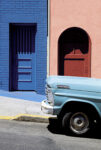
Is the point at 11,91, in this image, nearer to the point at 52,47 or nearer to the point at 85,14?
the point at 52,47

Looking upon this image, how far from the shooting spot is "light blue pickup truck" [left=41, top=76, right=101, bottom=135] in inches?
280

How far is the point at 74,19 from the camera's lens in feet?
42.8

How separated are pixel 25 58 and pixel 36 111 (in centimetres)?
458

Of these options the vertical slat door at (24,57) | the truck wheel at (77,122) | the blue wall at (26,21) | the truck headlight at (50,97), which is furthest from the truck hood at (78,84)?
the vertical slat door at (24,57)

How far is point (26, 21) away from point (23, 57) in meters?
1.60

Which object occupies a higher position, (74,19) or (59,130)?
(74,19)

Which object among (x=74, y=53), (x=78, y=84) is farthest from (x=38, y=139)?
(x=74, y=53)

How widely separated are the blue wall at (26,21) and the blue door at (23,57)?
36cm

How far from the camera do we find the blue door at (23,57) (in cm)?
1344

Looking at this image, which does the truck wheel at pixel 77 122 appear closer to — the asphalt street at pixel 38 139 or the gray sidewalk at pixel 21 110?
the asphalt street at pixel 38 139

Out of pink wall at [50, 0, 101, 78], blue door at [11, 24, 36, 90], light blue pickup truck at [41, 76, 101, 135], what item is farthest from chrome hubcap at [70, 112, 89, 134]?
blue door at [11, 24, 36, 90]

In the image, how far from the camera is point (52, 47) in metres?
13.1

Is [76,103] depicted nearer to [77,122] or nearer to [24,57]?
[77,122]

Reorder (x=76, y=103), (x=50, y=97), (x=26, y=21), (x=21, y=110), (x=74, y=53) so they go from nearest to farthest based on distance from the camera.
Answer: (x=76, y=103) → (x=50, y=97) → (x=21, y=110) → (x=26, y=21) → (x=74, y=53)
